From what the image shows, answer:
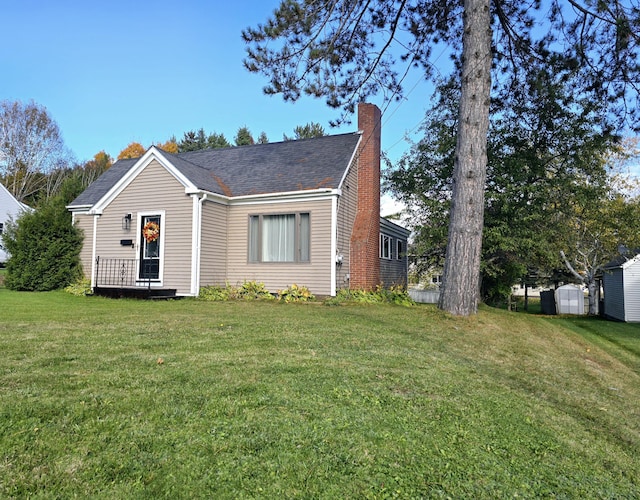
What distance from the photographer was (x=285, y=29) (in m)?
9.14

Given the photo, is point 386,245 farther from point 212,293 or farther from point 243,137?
point 243,137

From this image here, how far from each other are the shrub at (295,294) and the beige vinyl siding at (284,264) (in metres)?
0.20

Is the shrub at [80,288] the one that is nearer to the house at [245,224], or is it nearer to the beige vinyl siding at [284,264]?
the house at [245,224]

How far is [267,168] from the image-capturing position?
44.6 feet

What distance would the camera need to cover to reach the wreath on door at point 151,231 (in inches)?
470

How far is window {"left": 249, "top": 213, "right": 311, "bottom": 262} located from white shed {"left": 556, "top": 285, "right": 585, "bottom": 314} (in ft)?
50.4

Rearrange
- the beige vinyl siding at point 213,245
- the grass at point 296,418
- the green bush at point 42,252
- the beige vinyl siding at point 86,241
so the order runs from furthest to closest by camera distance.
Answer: the beige vinyl siding at point 86,241 → the green bush at point 42,252 → the beige vinyl siding at point 213,245 → the grass at point 296,418

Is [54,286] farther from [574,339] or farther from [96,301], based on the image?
[574,339]

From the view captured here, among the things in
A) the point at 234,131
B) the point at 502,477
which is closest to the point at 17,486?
the point at 502,477

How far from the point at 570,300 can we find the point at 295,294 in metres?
16.2

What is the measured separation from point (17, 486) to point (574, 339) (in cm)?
982

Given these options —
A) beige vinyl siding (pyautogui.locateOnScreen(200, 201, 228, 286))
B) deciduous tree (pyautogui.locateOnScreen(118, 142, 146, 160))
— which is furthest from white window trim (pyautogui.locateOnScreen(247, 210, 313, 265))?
deciduous tree (pyautogui.locateOnScreen(118, 142, 146, 160))

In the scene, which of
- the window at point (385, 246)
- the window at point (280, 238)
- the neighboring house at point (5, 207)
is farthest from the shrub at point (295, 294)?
the neighboring house at point (5, 207)

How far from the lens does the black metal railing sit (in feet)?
40.1
